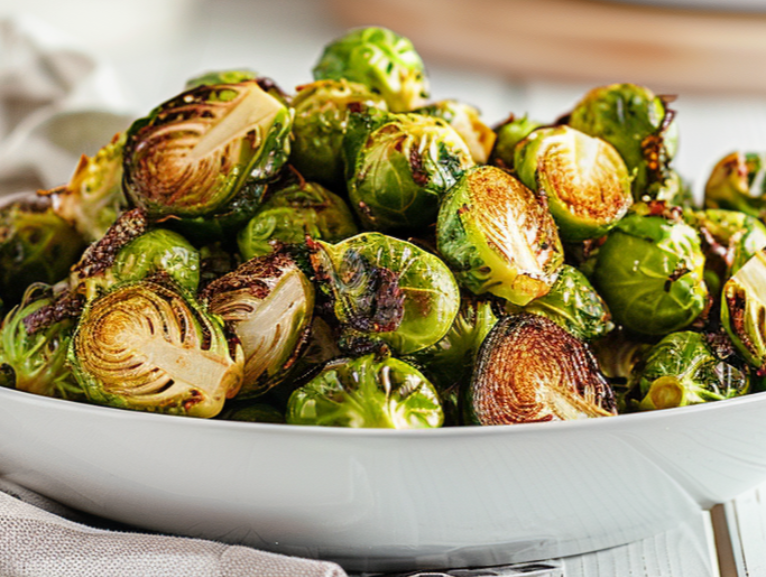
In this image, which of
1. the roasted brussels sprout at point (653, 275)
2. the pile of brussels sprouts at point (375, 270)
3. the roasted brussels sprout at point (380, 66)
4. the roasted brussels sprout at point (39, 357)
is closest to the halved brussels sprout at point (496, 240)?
the pile of brussels sprouts at point (375, 270)

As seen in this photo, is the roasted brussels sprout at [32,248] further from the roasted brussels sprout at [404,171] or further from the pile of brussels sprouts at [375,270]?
the roasted brussels sprout at [404,171]

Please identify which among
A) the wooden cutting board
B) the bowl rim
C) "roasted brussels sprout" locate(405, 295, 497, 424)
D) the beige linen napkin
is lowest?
the beige linen napkin

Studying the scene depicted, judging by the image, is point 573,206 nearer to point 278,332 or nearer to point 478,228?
point 478,228

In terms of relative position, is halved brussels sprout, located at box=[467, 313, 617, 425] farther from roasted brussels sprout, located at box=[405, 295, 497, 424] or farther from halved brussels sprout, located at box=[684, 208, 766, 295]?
halved brussels sprout, located at box=[684, 208, 766, 295]

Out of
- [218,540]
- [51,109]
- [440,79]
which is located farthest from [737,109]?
[218,540]

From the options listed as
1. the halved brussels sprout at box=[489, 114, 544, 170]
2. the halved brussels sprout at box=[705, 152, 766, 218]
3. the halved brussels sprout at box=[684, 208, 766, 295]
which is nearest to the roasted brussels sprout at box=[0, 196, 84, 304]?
the halved brussels sprout at box=[489, 114, 544, 170]

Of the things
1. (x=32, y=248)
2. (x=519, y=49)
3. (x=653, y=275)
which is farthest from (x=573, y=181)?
(x=519, y=49)
